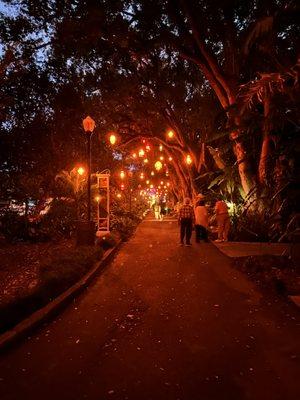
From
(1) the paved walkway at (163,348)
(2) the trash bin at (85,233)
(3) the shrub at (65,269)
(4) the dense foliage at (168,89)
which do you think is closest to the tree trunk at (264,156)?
(4) the dense foliage at (168,89)

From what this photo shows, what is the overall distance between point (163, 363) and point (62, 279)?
147 inches

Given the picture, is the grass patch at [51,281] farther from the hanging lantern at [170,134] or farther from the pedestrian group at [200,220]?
the hanging lantern at [170,134]

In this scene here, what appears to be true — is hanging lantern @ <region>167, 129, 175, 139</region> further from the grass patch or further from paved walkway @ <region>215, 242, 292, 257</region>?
the grass patch

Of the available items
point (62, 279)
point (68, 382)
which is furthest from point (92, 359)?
point (62, 279)

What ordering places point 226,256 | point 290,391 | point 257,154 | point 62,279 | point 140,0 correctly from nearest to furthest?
point 290,391, point 62,279, point 226,256, point 140,0, point 257,154

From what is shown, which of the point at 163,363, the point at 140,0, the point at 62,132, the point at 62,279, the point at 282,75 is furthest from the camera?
the point at 62,132

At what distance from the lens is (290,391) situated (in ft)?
13.4

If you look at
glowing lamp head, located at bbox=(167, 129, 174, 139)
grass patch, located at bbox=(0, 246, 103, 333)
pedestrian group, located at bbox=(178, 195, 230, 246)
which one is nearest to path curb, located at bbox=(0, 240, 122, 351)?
grass patch, located at bbox=(0, 246, 103, 333)

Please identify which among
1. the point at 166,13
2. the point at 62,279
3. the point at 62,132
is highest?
the point at 166,13

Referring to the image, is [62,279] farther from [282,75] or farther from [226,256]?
[282,75]

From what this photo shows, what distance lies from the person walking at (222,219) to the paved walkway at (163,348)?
604 centimetres

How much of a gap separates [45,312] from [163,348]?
2.14 m

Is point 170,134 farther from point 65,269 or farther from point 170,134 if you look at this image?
point 65,269

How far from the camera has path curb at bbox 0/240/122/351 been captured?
536 centimetres
